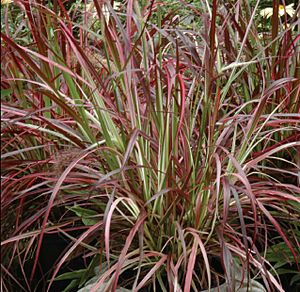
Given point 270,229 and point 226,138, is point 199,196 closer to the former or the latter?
point 226,138

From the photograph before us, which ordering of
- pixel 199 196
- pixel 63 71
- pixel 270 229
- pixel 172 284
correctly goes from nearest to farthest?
pixel 172 284 → pixel 199 196 → pixel 63 71 → pixel 270 229

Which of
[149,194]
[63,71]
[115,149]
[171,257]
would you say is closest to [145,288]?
[171,257]

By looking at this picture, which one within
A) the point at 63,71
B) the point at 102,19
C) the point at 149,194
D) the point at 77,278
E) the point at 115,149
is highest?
the point at 102,19

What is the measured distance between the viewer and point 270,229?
77.5 inches

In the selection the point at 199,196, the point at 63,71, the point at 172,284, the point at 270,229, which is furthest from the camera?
the point at 270,229

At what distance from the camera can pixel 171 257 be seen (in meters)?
1.67

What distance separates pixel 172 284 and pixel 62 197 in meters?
0.40

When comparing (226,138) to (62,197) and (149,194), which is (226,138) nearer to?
(149,194)

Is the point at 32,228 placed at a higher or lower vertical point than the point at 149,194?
lower

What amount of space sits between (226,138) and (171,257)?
1.33 ft

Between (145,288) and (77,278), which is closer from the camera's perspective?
(145,288)

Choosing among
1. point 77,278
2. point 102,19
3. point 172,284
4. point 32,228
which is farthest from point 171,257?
point 102,19

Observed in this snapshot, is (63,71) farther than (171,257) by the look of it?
Yes

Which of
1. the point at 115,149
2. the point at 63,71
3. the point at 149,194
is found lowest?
the point at 149,194
